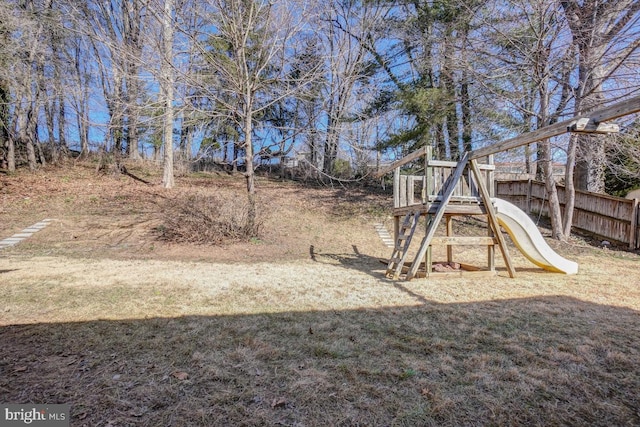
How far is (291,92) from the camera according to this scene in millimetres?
7094

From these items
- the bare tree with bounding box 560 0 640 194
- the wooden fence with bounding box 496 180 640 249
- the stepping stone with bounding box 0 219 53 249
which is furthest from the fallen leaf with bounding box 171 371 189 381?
the wooden fence with bounding box 496 180 640 249

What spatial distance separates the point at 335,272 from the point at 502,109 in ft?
21.7

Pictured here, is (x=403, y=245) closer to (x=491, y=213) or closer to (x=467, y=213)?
(x=467, y=213)

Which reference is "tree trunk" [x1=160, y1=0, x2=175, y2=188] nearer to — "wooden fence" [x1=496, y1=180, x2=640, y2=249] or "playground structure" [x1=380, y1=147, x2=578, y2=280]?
"playground structure" [x1=380, y1=147, x2=578, y2=280]

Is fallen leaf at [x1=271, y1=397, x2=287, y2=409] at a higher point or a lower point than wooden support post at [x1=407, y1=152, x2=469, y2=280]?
lower

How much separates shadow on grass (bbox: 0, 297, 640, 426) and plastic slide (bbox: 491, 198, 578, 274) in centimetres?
219

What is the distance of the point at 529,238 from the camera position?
210 inches

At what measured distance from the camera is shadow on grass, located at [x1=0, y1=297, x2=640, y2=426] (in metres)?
1.74

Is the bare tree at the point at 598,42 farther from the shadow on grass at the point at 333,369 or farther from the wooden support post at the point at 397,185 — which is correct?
the shadow on grass at the point at 333,369

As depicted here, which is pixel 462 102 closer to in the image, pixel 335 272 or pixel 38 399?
→ pixel 335 272

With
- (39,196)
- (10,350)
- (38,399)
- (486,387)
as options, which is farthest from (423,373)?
(39,196)

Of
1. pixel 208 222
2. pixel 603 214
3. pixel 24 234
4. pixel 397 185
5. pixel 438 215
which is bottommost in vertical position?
pixel 24 234

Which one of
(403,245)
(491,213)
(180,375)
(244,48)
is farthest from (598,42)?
(180,375)

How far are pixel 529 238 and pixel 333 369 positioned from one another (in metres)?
4.61
